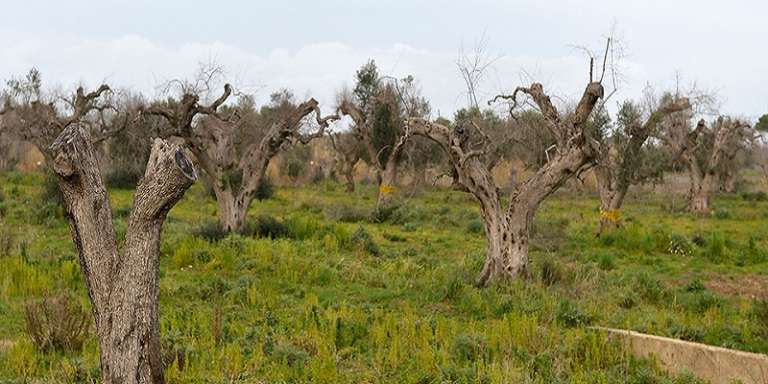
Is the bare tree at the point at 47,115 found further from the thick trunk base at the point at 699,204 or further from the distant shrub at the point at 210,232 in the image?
the thick trunk base at the point at 699,204

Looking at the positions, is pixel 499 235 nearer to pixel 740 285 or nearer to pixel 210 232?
pixel 740 285

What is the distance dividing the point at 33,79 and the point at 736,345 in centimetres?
4047

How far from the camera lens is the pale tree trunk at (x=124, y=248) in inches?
207

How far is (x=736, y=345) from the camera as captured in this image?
27.4 ft

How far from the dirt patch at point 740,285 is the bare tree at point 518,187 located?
10.7ft

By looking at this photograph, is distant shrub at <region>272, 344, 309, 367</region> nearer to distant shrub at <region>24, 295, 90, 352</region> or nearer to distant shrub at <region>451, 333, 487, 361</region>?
distant shrub at <region>451, 333, 487, 361</region>

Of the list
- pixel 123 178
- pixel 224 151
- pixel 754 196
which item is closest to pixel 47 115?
pixel 123 178

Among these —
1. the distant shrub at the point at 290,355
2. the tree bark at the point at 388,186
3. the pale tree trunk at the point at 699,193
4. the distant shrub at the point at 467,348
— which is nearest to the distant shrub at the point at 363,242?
the distant shrub at the point at 467,348

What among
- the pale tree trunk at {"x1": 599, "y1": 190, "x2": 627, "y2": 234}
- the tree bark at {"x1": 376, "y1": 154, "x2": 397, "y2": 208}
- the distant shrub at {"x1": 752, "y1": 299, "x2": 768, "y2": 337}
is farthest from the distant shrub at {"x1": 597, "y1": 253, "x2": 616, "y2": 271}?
the tree bark at {"x1": 376, "y1": 154, "x2": 397, "y2": 208}

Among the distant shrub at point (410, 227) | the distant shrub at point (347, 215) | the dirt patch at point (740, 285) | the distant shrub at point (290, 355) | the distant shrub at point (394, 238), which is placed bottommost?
the dirt patch at point (740, 285)

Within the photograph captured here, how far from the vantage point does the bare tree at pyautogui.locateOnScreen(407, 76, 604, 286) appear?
39.8ft

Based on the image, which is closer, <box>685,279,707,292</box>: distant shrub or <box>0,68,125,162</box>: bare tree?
<box>685,279,707,292</box>: distant shrub

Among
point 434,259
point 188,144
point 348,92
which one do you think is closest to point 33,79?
point 348,92

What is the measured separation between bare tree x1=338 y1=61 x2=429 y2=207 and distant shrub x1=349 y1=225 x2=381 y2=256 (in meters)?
7.88
